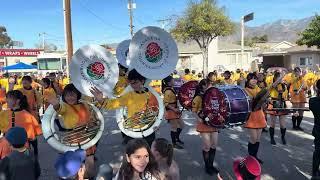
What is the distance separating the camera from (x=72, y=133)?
510 cm

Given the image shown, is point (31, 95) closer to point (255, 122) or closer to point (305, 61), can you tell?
point (255, 122)

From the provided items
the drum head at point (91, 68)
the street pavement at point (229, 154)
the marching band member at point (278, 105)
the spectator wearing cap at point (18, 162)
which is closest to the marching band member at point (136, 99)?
the drum head at point (91, 68)

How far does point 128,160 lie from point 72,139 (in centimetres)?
204

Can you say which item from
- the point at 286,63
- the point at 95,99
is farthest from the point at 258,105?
the point at 286,63

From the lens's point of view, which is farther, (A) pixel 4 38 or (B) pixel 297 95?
(A) pixel 4 38

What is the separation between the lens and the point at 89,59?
16.6ft

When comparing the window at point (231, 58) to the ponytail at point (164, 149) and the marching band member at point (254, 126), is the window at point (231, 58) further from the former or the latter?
the ponytail at point (164, 149)

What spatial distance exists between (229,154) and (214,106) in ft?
6.71

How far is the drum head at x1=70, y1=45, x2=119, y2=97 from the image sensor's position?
504 cm

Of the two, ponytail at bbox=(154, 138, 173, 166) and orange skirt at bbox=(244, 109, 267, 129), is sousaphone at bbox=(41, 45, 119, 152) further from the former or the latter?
orange skirt at bbox=(244, 109, 267, 129)

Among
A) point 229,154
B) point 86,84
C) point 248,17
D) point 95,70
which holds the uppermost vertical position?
point 248,17

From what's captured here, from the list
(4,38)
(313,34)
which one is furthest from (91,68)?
(4,38)

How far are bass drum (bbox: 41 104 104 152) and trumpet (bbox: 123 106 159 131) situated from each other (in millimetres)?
452

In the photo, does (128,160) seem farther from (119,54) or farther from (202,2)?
(202,2)
